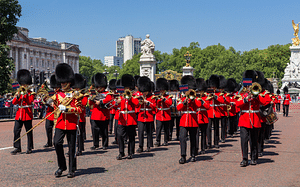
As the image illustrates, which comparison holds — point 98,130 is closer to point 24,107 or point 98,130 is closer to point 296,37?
point 24,107

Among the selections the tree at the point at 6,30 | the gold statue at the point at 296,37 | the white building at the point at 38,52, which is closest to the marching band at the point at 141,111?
the tree at the point at 6,30

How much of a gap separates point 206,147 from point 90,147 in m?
3.18

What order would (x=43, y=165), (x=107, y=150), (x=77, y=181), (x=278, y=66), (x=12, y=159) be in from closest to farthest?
(x=77, y=181) → (x=43, y=165) → (x=12, y=159) → (x=107, y=150) → (x=278, y=66)

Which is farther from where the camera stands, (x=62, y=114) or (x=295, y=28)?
(x=295, y=28)

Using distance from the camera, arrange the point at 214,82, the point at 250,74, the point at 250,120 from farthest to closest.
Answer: the point at 214,82 < the point at 250,74 < the point at 250,120

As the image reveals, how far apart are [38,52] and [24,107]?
90604 mm

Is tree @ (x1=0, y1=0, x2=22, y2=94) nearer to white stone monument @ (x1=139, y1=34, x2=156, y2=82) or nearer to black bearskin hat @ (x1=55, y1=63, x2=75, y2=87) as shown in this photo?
white stone monument @ (x1=139, y1=34, x2=156, y2=82)

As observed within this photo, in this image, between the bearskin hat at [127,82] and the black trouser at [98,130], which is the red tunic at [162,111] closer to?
the black trouser at [98,130]

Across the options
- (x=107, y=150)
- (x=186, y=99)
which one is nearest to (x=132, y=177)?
(x=186, y=99)

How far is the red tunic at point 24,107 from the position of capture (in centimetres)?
1009

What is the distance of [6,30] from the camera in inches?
1037

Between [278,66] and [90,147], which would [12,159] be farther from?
[278,66]

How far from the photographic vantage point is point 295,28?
183ft

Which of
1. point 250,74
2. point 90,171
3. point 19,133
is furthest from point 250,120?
point 19,133
